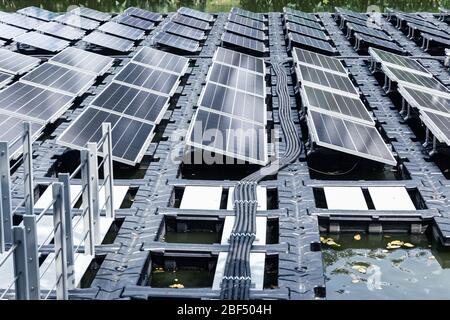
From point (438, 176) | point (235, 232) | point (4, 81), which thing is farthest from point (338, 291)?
point (4, 81)

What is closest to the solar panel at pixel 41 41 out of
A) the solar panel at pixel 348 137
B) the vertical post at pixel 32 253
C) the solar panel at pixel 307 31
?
the solar panel at pixel 307 31

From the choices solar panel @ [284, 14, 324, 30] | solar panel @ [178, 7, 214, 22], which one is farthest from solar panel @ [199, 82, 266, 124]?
solar panel @ [178, 7, 214, 22]

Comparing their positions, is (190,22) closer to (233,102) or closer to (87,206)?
(233,102)

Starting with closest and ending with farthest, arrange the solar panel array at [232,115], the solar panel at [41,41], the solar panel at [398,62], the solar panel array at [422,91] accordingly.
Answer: the solar panel array at [232,115], the solar panel array at [422,91], the solar panel at [398,62], the solar panel at [41,41]

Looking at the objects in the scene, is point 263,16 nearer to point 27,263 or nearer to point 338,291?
point 338,291

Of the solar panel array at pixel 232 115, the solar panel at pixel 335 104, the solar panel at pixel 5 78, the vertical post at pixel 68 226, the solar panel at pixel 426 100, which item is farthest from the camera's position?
the solar panel at pixel 5 78

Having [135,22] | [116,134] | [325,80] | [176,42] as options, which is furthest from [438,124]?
[135,22]

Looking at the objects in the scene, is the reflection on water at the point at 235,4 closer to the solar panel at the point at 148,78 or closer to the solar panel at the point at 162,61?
the solar panel at the point at 162,61
